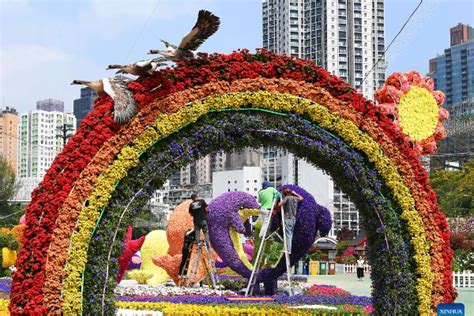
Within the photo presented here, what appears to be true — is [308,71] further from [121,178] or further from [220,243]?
[220,243]

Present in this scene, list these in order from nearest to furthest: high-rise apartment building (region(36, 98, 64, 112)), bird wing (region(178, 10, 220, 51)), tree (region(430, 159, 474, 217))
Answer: bird wing (region(178, 10, 220, 51)) → tree (region(430, 159, 474, 217)) → high-rise apartment building (region(36, 98, 64, 112))

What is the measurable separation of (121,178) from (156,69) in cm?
124

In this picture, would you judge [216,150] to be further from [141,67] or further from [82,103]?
[82,103]

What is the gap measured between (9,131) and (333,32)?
4088cm

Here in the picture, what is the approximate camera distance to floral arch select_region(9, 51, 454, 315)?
24.5 ft

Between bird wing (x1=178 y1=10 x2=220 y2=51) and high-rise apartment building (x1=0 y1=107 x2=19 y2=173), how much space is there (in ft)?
258

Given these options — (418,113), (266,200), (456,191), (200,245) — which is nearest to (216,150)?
(418,113)

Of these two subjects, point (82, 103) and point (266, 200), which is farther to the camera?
point (82, 103)

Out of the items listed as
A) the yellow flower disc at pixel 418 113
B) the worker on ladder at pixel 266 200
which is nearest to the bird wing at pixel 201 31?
the yellow flower disc at pixel 418 113

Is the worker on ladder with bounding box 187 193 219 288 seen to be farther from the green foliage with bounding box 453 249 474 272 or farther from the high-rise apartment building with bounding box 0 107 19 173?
the high-rise apartment building with bounding box 0 107 19 173

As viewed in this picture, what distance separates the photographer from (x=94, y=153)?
302 inches

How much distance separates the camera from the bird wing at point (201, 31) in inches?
291

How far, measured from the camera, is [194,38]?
757cm

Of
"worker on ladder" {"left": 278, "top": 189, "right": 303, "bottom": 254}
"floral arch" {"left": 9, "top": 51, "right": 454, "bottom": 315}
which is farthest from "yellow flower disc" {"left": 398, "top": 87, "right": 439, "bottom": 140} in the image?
"worker on ladder" {"left": 278, "top": 189, "right": 303, "bottom": 254}
